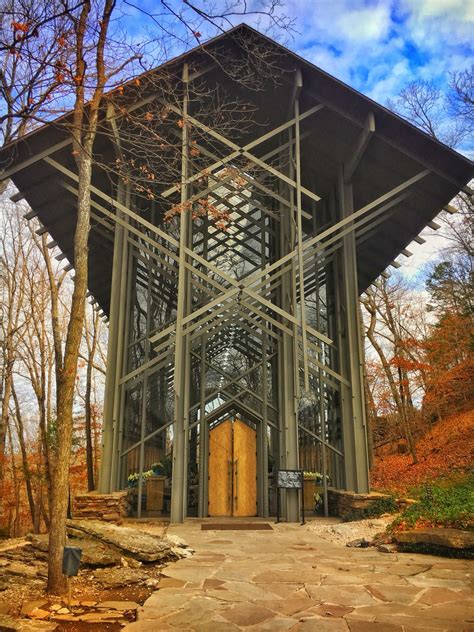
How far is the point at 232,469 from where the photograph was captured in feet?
39.1

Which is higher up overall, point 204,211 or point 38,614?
point 204,211

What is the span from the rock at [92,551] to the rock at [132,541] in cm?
11

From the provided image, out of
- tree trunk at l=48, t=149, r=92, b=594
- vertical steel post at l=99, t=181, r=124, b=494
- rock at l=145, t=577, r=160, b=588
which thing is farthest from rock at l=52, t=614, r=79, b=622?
vertical steel post at l=99, t=181, r=124, b=494

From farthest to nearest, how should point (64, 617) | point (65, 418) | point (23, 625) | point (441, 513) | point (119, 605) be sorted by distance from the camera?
point (441, 513), point (65, 418), point (119, 605), point (64, 617), point (23, 625)

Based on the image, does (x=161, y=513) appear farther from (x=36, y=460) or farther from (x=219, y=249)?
(x=36, y=460)

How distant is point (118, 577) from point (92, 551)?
31.5 inches

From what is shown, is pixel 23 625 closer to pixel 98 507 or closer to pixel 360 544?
pixel 360 544

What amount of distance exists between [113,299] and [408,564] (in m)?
7.28

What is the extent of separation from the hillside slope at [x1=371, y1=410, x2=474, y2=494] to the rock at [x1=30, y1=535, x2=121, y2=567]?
38.3 ft

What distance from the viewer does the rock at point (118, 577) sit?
198 inches

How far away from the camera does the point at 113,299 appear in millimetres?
10672

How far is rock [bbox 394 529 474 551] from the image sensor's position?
612 cm

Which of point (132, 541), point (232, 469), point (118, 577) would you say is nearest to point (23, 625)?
point (118, 577)

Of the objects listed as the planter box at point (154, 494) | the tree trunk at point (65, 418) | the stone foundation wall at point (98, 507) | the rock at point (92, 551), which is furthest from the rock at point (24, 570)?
the planter box at point (154, 494)
